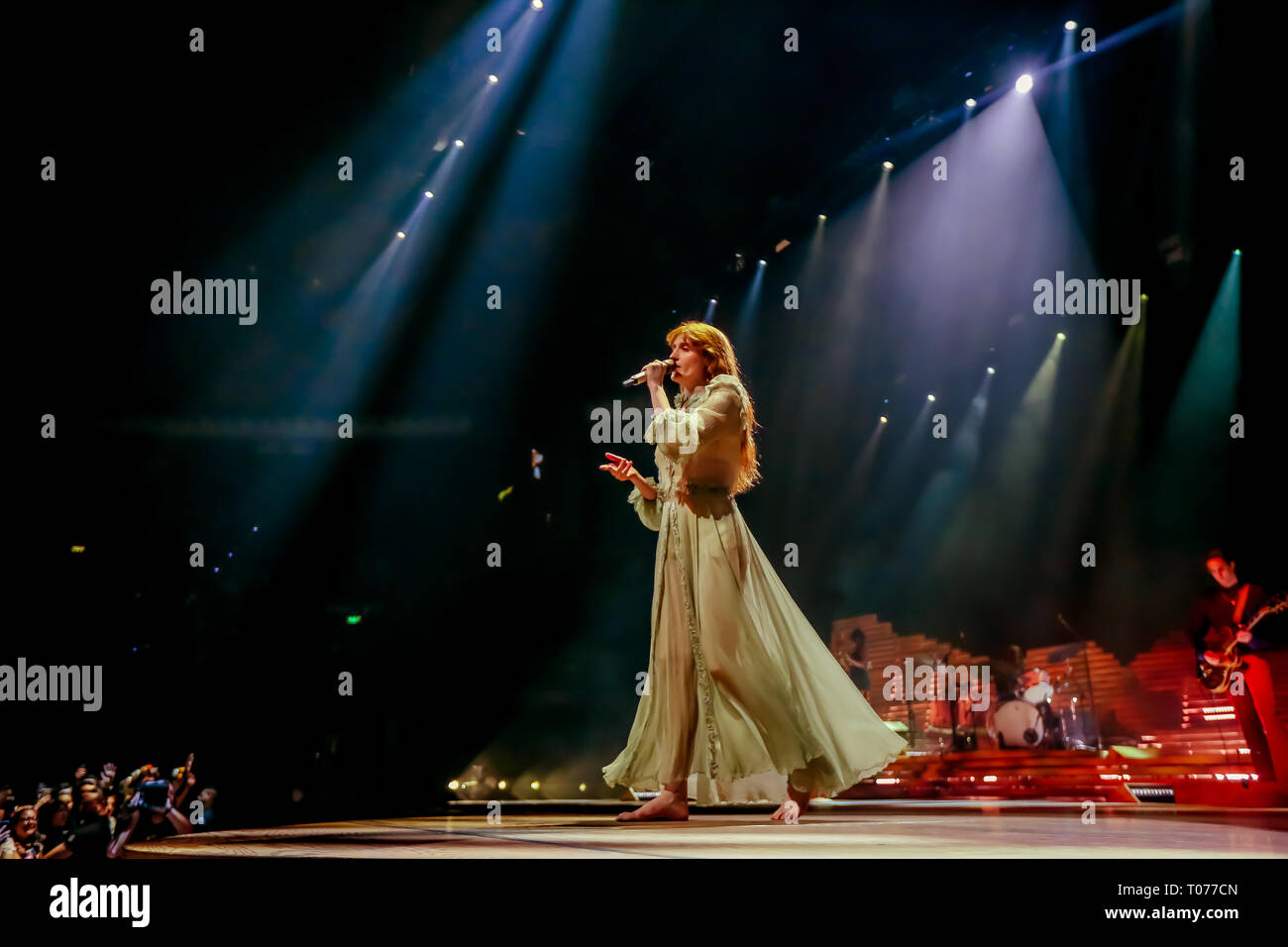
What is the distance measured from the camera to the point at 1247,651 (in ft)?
19.3

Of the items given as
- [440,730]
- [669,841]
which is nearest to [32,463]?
[440,730]

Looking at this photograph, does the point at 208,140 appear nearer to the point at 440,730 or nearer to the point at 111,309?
the point at 111,309

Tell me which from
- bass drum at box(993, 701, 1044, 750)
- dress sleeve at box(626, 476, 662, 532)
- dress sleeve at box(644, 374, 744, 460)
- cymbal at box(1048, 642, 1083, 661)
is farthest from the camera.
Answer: cymbal at box(1048, 642, 1083, 661)

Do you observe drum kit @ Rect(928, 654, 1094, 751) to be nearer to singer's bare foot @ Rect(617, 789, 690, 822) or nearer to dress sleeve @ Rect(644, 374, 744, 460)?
singer's bare foot @ Rect(617, 789, 690, 822)

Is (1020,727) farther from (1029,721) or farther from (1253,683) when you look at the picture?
(1253,683)

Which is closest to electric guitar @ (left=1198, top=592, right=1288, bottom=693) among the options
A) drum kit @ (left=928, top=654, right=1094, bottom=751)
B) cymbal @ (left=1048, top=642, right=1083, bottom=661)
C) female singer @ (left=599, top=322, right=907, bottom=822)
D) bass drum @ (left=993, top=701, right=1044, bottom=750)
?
drum kit @ (left=928, top=654, right=1094, bottom=751)

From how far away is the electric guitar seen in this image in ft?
19.3

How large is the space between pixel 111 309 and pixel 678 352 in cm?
496

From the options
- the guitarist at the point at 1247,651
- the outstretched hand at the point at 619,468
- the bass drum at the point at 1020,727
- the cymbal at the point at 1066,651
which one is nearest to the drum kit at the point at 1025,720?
the bass drum at the point at 1020,727

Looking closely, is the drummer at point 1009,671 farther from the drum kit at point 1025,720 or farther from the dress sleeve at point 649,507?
the dress sleeve at point 649,507

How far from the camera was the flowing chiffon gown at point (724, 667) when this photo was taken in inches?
124

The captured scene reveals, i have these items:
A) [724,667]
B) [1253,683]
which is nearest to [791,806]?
[724,667]

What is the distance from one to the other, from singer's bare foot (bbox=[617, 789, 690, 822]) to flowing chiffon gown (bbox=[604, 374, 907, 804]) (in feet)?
0.21

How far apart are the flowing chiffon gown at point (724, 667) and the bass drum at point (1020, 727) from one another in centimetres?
594
